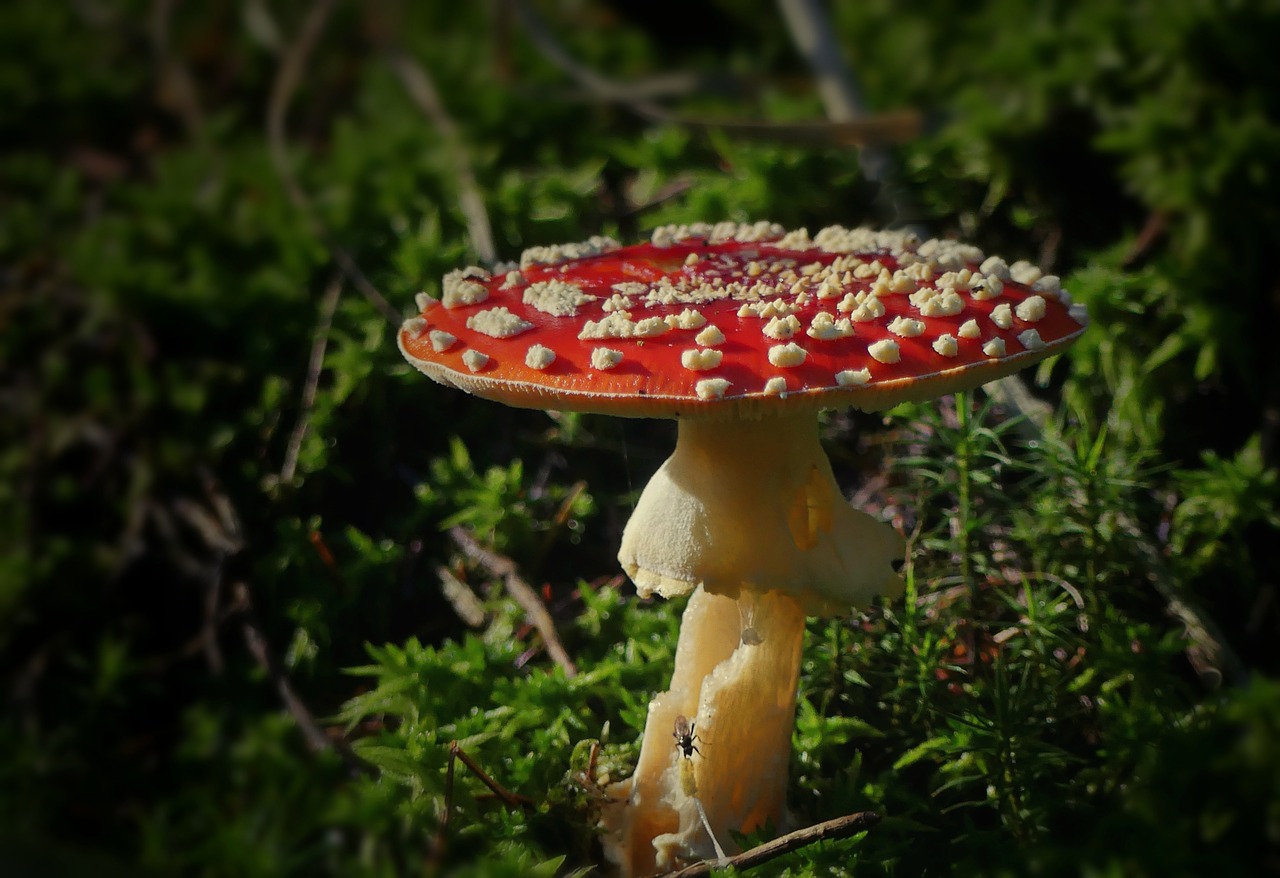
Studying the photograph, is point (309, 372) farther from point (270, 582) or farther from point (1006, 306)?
point (1006, 306)

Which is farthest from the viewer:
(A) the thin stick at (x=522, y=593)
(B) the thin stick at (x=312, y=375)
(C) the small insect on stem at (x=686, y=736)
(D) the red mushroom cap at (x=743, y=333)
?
(B) the thin stick at (x=312, y=375)

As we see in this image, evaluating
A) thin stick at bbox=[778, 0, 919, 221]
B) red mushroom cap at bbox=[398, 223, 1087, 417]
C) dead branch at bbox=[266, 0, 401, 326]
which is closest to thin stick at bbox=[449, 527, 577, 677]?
dead branch at bbox=[266, 0, 401, 326]

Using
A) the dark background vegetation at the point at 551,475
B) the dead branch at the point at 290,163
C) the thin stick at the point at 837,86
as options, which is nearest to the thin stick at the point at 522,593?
the dark background vegetation at the point at 551,475

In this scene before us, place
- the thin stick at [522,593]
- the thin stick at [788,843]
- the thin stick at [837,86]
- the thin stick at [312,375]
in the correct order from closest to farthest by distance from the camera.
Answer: the thin stick at [788,843] → the thin stick at [522,593] → the thin stick at [312,375] → the thin stick at [837,86]

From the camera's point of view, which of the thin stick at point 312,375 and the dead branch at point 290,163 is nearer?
the thin stick at point 312,375

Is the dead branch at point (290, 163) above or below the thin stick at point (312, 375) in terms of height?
above

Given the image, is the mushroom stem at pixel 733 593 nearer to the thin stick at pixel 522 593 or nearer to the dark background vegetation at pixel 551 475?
the dark background vegetation at pixel 551 475

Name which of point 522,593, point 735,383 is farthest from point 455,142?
point 735,383
